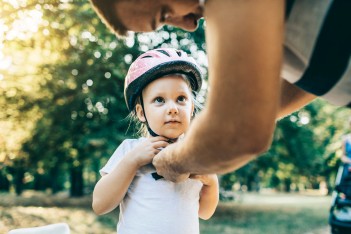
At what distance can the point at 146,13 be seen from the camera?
96 centimetres

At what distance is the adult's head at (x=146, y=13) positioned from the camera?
3.06 ft

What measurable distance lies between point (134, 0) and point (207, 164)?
0.41 m

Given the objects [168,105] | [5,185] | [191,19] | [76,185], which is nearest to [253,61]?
[191,19]

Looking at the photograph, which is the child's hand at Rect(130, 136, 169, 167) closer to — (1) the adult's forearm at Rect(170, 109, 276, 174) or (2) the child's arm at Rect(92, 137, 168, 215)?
(2) the child's arm at Rect(92, 137, 168, 215)

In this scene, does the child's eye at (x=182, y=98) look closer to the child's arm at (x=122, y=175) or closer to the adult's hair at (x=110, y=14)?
the child's arm at (x=122, y=175)

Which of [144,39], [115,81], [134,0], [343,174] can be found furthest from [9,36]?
[134,0]

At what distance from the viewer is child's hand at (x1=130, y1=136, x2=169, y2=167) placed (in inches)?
67.9

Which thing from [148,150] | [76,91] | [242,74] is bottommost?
[76,91]

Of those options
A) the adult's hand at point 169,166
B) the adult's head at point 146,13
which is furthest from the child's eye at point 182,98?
the adult's head at point 146,13

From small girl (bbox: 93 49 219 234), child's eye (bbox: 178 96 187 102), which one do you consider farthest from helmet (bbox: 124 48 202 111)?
child's eye (bbox: 178 96 187 102)

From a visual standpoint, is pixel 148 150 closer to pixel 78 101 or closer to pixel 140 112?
pixel 140 112

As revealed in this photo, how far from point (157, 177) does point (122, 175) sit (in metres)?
0.17

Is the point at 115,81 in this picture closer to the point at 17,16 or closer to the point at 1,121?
the point at 17,16

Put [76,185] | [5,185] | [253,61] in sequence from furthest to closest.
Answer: [5,185] → [76,185] → [253,61]
